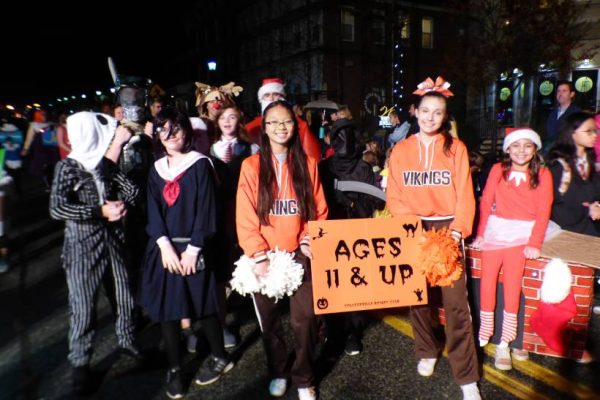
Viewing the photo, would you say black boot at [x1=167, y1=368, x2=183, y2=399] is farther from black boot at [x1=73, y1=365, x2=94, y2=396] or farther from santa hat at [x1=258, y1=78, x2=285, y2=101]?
santa hat at [x1=258, y1=78, x2=285, y2=101]

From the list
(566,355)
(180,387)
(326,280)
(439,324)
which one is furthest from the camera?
(439,324)

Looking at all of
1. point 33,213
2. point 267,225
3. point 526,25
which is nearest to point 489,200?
point 267,225

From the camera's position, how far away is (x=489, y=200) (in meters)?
3.51

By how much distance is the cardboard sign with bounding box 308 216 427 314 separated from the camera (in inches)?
113

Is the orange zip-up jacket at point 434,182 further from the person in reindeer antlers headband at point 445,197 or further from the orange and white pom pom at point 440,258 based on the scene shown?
the orange and white pom pom at point 440,258

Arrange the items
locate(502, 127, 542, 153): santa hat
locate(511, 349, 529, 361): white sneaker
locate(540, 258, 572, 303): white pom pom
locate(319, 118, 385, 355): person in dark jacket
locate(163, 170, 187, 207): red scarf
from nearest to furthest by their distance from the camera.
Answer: locate(163, 170, 187, 207): red scarf → locate(540, 258, 572, 303): white pom pom → locate(502, 127, 542, 153): santa hat → locate(511, 349, 529, 361): white sneaker → locate(319, 118, 385, 355): person in dark jacket

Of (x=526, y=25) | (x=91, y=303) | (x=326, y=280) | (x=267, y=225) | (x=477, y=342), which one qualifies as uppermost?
(x=526, y=25)

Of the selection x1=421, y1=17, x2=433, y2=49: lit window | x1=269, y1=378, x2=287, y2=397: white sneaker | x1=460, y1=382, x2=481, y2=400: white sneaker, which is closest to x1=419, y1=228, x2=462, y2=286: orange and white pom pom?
x1=460, y1=382, x2=481, y2=400: white sneaker

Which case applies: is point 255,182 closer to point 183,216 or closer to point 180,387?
point 183,216

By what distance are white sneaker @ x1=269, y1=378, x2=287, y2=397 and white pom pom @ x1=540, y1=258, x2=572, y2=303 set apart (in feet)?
6.91

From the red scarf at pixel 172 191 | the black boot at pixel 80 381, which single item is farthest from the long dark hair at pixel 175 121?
the black boot at pixel 80 381

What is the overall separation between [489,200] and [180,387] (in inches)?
110

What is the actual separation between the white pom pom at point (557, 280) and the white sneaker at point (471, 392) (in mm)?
938

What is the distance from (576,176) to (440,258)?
6.63 ft
